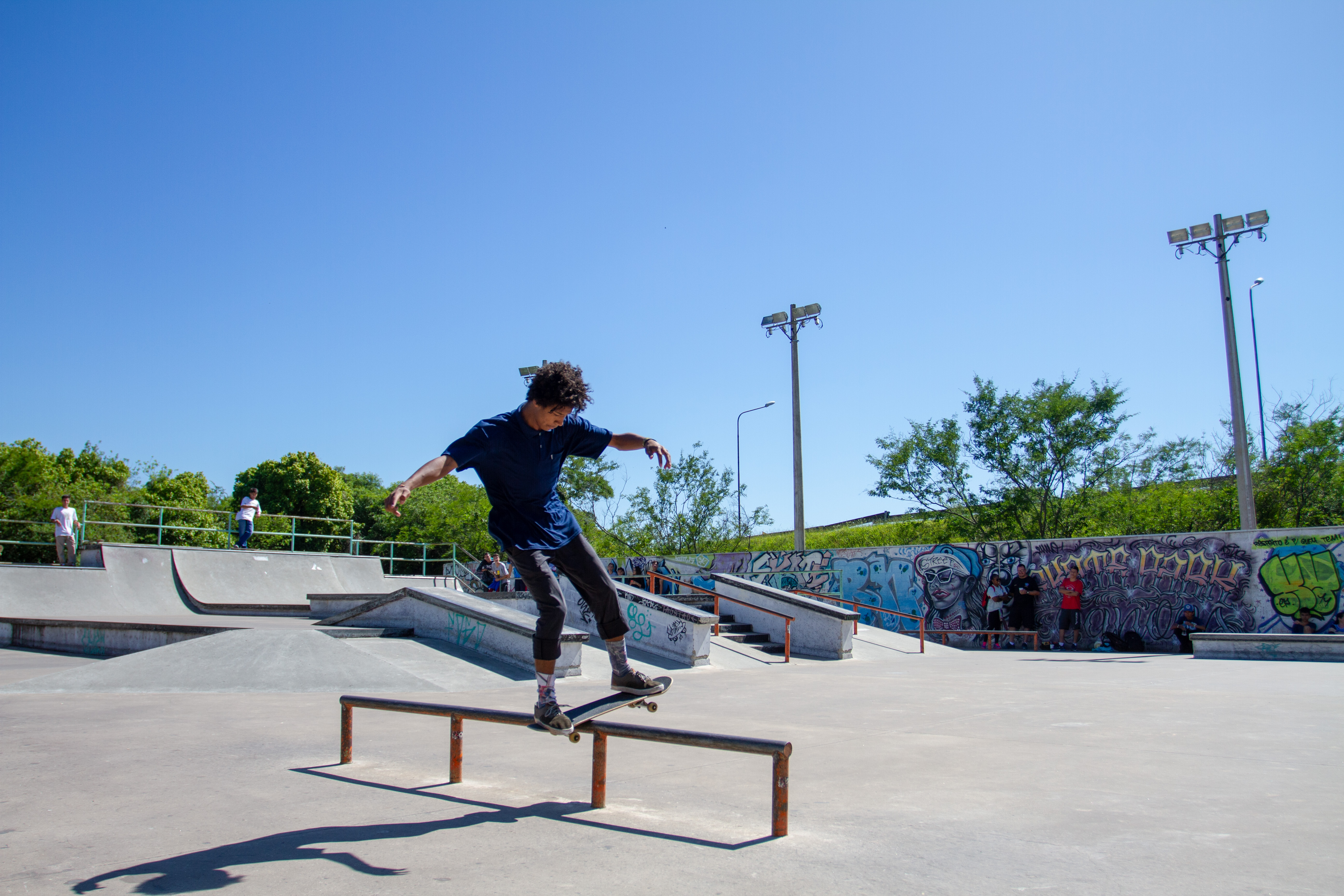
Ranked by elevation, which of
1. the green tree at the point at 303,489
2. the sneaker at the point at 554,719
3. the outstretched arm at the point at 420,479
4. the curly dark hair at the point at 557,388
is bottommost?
the sneaker at the point at 554,719

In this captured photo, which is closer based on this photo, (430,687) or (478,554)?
(430,687)

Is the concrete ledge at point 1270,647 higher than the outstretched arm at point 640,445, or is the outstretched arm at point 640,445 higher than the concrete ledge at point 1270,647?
the outstretched arm at point 640,445

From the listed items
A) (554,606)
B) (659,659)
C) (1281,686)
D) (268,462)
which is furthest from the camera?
(268,462)

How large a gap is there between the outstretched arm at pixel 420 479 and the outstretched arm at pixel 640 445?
880 millimetres

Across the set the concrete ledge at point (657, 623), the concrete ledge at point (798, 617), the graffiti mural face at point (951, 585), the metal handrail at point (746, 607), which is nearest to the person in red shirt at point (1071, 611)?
the graffiti mural face at point (951, 585)

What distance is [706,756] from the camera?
5.72 m

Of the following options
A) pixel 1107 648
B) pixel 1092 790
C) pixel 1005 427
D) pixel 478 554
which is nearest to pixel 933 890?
pixel 1092 790

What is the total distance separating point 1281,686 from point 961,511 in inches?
727

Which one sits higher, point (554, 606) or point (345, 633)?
point (554, 606)

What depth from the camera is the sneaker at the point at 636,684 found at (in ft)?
14.5

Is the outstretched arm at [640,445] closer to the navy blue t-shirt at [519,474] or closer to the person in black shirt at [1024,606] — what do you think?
the navy blue t-shirt at [519,474]

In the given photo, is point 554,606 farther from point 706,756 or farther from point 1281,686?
point 1281,686

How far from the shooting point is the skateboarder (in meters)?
4.07

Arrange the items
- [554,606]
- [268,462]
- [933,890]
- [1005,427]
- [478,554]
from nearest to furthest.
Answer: [933,890]
[554,606]
[1005,427]
[478,554]
[268,462]
